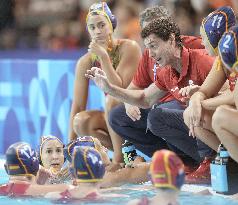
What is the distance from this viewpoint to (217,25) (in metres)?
5.81

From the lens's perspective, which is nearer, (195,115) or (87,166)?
(87,166)

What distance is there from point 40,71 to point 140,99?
240cm

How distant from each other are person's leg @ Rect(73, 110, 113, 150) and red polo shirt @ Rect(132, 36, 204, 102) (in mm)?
675

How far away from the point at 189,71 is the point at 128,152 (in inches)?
42.1

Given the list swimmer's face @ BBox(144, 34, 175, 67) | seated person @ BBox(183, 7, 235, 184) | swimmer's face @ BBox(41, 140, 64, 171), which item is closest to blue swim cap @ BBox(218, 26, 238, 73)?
seated person @ BBox(183, 7, 235, 184)

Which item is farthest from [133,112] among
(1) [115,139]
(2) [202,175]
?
(2) [202,175]

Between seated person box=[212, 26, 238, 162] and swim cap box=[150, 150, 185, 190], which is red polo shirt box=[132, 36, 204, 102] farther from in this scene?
swim cap box=[150, 150, 185, 190]

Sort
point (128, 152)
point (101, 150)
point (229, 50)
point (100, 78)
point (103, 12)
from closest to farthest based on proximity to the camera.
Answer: point (229, 50) < point (100, 78) < point (101, 150) < point (128, 152) < point (103, 12)

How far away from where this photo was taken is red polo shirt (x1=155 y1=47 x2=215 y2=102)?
606 cm

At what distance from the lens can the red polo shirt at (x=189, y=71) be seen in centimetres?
606

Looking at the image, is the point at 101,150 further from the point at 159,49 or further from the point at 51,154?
the point at 159,49

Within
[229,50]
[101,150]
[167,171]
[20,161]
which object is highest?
[229,50]

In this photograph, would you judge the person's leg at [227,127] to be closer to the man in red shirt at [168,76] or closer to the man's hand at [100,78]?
the man in red shirt at [168,76]

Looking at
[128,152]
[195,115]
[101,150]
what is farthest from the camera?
[128,152]
